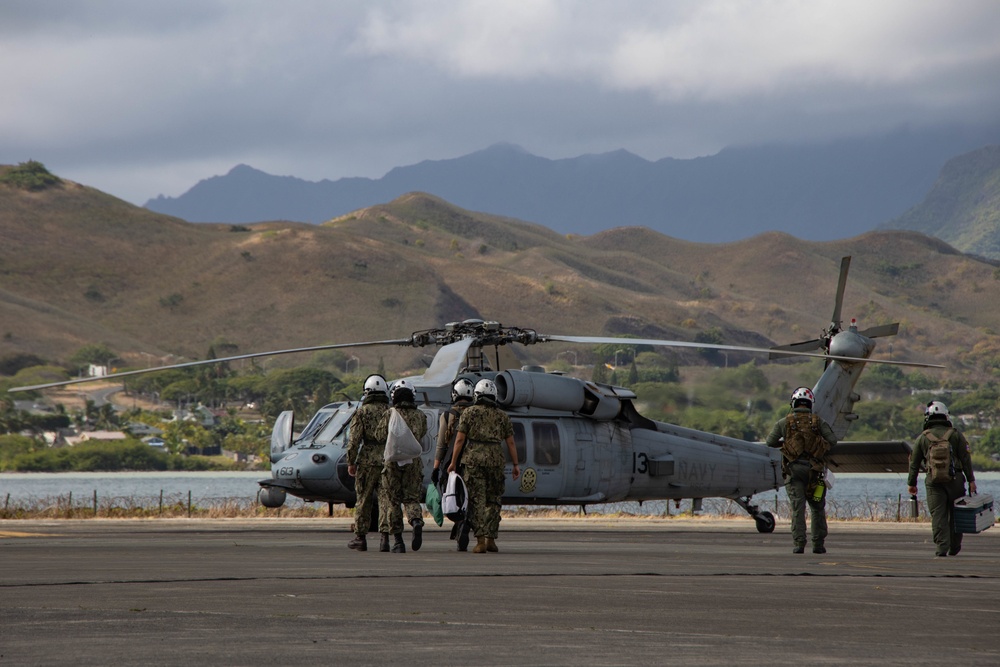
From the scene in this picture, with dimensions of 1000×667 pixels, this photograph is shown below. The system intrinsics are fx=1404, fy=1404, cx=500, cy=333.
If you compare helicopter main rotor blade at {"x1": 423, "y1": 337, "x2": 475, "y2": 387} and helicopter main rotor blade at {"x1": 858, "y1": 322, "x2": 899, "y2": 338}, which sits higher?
helicopter main rotor blade at {"x1": 858, "y1": 322, "x2": 899, "y2": 338}

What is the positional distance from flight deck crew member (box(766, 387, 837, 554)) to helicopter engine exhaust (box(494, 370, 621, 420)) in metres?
6.45

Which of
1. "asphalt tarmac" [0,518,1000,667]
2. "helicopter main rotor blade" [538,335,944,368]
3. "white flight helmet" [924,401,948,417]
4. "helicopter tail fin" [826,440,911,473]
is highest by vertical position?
"helicopter main rotor blade" [538,335,944,368]

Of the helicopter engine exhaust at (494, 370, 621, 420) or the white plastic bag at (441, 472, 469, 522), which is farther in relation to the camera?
the helicopter engine exhaust at (494, 370, 621, 420)

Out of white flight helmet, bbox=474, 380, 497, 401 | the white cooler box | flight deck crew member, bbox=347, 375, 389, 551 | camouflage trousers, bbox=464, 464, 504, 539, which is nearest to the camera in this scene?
camouflage trousers, bbox=464, 464, 504, 539

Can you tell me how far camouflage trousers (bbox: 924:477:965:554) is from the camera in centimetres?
1686

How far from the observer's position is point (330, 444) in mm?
23484

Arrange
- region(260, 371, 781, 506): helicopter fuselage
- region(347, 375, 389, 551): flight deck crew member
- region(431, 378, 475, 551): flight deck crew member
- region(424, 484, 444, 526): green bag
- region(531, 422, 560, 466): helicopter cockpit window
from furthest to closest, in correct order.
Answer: region(531, 422, 560, 466): helicopter cockpit window
region(260, 371, 781, 506): helicopter fuselage
region(424, 484, 444, 526): green bag
region(431, 378, 475, 551): flight deck crew member
region(347, 375, 389, 551): flight deck crew member

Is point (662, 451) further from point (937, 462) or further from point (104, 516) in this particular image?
point (104, 516)

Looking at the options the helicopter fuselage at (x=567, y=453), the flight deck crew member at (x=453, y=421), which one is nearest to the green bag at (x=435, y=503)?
the helicopter fuselage at (x=567, y=453)

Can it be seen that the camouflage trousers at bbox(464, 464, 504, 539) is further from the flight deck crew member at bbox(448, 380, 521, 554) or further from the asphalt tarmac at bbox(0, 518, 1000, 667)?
the asphalt tarmac at bbox(0, 518, 1000, 667)

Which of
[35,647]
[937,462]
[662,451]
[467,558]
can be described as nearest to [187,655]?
[35,647]

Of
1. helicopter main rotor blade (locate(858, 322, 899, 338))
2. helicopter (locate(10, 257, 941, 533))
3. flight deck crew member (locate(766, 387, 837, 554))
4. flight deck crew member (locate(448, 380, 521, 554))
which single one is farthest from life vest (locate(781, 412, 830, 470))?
helicopter main rotor blade (locate(858, 322, 899, 338))

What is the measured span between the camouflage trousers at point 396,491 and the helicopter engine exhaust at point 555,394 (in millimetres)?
6167

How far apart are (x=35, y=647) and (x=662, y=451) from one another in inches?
760
